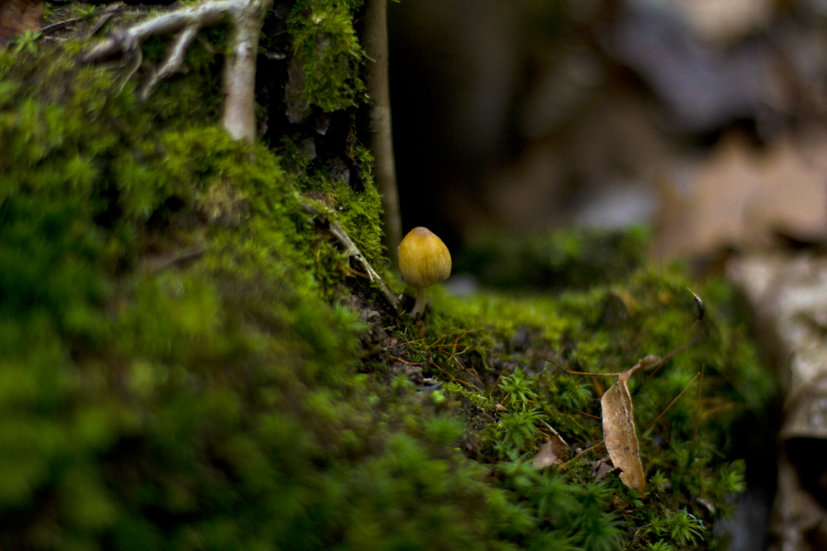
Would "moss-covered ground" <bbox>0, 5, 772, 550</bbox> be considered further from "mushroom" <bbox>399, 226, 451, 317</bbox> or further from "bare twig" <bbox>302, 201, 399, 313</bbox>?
"mushroom" <bbox>399, 226, 451, 317</bbox>

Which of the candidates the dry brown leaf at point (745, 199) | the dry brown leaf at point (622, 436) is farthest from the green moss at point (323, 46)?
the dry brown leaf at point (745, 199)


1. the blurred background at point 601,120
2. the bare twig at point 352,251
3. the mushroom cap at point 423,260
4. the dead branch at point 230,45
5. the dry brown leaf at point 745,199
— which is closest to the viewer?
the dead branch at point 230,45

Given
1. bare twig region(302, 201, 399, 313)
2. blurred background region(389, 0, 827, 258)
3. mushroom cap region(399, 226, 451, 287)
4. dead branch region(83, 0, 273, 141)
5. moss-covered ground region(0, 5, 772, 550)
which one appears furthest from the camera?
blurred background region(389, 0, 827, 258)

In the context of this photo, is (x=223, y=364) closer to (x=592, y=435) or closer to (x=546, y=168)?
(x=592, y=435)

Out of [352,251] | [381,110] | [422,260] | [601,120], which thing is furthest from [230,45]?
[601,120]

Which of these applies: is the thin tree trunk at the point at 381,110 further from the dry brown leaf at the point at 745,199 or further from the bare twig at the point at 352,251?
the dry brown leaf at the point at 745,199

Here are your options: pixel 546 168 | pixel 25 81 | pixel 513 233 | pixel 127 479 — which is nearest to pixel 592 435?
pixel 127 479

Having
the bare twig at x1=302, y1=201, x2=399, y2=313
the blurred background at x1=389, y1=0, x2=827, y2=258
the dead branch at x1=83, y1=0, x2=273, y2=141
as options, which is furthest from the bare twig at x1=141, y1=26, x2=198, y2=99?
the blurred background at x1=389, y1=0, x2=827, y2=258
